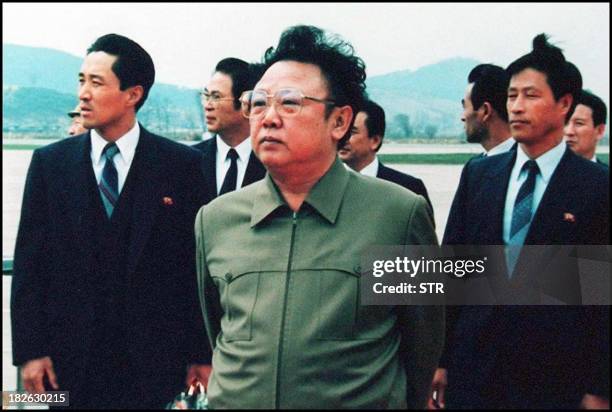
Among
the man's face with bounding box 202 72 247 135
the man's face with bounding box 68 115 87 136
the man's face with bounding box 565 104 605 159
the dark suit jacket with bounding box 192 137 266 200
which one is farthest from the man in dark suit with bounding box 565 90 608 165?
the man's face with bounding box 68 115 87 136

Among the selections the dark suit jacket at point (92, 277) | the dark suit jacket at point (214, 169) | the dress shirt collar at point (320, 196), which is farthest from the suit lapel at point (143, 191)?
the dress shirt collar at point (320, 196)

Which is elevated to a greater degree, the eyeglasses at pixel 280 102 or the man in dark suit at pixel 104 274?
the eyeglasses at pixel 280 102

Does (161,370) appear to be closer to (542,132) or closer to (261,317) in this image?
(261,317)

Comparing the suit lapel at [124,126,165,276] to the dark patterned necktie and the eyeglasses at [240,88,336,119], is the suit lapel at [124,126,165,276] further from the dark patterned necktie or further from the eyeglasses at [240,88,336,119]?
the eyeglasses at [240,88,336,119]

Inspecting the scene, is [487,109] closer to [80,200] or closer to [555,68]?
[555,68]

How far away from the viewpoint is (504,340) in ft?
7.74

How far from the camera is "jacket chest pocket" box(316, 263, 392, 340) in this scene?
1.83 meters

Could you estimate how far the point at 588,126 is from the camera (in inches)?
117

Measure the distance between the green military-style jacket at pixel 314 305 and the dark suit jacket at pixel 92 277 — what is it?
0.53m

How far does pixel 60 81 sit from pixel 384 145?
3.93ft

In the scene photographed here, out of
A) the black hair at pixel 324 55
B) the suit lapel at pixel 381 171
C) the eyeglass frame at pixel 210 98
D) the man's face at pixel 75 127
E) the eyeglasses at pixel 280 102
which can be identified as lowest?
the suit lapel at pixel 381 171

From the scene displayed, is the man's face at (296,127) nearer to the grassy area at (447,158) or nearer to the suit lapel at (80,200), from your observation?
→ the suit lapel at (80,200)

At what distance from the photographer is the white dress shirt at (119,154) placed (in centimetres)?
257

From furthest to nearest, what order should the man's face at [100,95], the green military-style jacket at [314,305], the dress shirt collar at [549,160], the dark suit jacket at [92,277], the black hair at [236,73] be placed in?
1. the black hair at [236,73]
2. the man's face at [100,95]
3. the dark suit jacket at [92,277]
4. the dress shirt collar at [549,160]
5. the green military-style jacket at [314,305]
